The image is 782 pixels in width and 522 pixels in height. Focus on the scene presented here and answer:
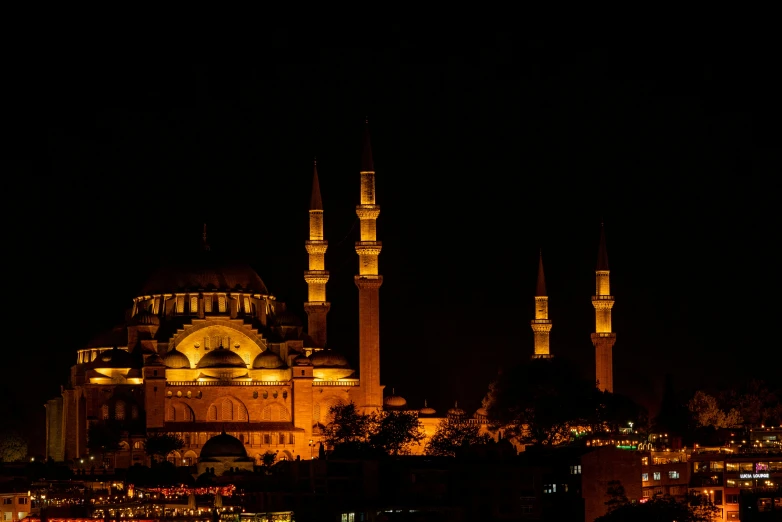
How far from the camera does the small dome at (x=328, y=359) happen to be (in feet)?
321

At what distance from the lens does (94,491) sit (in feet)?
262

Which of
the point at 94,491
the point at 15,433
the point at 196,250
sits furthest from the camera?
the point at 196,250

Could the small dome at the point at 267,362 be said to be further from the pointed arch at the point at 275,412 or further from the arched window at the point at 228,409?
the arched window at the point at 228,409

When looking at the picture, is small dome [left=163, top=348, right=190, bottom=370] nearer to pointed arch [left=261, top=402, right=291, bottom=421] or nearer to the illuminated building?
the illuminated building

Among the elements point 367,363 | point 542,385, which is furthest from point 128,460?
point 542,385

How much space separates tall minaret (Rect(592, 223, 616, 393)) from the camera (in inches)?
4060

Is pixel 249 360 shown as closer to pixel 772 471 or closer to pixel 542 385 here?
pixel 542 385

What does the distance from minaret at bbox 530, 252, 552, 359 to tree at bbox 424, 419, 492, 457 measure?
10.1m

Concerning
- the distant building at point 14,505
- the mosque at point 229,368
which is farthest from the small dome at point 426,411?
the distant building at point 14,505

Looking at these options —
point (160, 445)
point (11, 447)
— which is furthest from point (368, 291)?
point (11, 447)

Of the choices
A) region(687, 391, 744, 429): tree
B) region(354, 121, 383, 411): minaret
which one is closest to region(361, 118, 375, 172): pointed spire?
region(354, 121, 383, 411): minaret

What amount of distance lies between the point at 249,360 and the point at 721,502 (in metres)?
28.9

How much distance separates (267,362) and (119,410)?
709 centimetres

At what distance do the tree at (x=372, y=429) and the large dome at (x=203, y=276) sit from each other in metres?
11.5
